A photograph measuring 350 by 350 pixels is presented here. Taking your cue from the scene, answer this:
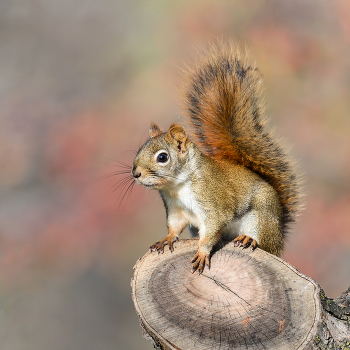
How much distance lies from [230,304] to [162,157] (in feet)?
1.88

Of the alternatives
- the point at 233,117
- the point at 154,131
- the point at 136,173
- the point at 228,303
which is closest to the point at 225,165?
the point at 233,117

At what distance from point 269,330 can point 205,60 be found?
1176 mm

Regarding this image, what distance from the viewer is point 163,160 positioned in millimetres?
1423

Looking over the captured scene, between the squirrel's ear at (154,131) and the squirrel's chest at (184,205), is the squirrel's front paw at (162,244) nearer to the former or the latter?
the squirrel's chest at (184,205)

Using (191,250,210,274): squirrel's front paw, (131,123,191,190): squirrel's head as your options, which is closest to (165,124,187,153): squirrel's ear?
(131,123,191,190): squirrel's head

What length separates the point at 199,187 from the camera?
5.00ft

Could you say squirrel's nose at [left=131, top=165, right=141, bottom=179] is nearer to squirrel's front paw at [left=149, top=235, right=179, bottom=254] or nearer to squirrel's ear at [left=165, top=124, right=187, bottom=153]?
squirrel's ear at [left=165, top=124, right=187, bottom=153]

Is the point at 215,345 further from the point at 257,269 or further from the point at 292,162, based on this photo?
the point at 292,162

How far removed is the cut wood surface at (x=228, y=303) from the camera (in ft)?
3.39

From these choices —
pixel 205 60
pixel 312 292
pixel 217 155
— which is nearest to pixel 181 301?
pixel 312 292

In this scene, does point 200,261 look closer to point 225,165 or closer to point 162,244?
point 162,244

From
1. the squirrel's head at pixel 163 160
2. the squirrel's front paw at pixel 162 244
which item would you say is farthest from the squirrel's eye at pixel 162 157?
the squirrel's front paw at pixel 162 244

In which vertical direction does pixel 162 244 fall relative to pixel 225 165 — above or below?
below

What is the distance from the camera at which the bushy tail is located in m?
1.69
